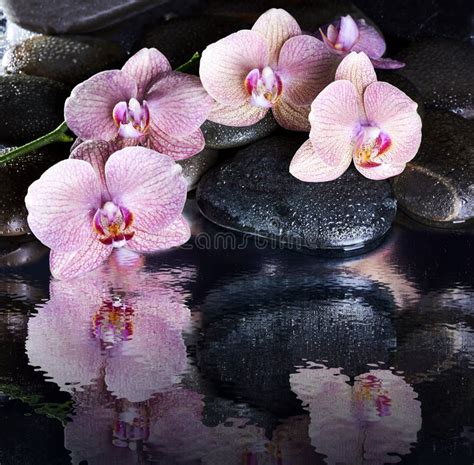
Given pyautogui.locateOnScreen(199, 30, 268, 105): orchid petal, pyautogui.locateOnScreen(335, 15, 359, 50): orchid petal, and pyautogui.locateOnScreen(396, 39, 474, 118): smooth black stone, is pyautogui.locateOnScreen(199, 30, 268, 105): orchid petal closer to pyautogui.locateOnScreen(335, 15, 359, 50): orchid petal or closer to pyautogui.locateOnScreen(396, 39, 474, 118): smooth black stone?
Result: pyautogui.locateOnScreen(335, 15, 359, 50): orchid petal

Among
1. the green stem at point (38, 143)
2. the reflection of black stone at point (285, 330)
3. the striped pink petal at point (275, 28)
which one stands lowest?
the reflection of black stone at point (285, 330)

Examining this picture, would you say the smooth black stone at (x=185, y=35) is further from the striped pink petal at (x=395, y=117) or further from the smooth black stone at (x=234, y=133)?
the striped pink petal at (x=395, y=117)

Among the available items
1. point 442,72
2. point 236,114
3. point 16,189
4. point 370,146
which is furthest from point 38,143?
point 442,72

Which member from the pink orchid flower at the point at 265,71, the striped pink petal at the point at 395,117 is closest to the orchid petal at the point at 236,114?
the pink orchid flower at the point at 265,71

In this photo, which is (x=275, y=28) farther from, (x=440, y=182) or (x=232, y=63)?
(x=440, y=182)

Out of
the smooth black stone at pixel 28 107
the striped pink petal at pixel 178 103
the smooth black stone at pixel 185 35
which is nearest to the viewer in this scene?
the striped pink petal at pixel 178 103

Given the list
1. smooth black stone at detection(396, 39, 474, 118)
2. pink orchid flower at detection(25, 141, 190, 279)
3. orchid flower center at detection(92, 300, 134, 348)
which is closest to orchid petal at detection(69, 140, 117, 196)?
pink orchid flower at detection(25, 141, 190, 279)
